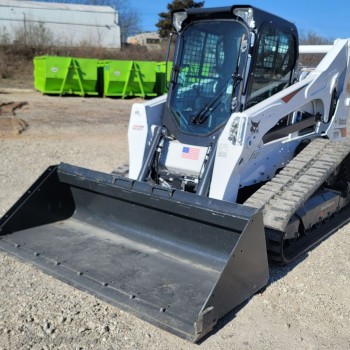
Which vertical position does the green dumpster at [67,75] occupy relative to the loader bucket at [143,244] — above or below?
below

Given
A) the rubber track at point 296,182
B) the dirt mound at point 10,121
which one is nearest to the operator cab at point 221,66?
the rubber track at point 296,182

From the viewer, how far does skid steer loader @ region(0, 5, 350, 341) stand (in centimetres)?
383

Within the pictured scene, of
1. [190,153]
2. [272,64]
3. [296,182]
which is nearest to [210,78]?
[272,64]

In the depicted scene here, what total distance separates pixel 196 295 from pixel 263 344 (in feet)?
2.13

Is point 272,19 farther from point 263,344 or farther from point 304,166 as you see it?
point 263,344

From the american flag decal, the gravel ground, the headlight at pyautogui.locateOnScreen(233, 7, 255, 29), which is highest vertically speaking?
the headlight at pyautogui.locateOnScreen(233, 7, 255, 29)

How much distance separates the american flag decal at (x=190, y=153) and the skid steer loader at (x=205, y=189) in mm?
15

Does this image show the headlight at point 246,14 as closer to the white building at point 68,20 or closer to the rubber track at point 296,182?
the rubber track at point 296,182

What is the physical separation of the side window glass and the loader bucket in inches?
57.5

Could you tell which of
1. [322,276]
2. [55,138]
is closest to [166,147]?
[322,276]

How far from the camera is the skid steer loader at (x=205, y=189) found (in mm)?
3826

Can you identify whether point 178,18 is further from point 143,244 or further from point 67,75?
point 67,75

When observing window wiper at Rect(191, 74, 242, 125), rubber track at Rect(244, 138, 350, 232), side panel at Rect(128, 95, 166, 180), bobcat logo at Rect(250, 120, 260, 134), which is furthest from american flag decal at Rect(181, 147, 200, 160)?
rubber track at Rect(244, 138, 350, 232)

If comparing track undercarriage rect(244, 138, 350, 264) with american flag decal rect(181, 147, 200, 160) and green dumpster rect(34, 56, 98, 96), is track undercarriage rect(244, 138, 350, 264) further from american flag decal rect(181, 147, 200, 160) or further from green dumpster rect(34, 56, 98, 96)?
green dumpster rect(34, 56, 98, 96)
